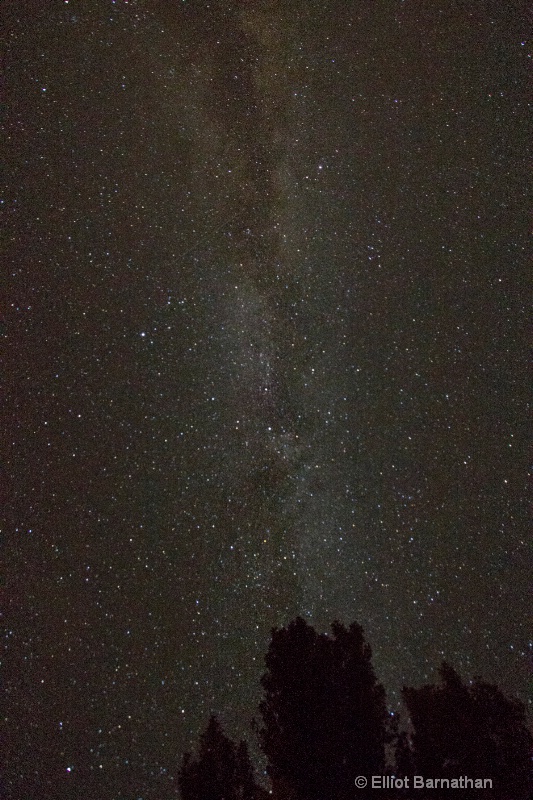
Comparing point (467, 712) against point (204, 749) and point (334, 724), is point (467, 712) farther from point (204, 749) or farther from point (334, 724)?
point (204, 749)

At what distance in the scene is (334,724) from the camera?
5562 mm

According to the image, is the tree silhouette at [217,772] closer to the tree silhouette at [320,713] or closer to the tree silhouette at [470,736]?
the tree silhouette at [320,713]

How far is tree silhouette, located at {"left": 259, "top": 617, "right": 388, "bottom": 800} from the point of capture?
5332 millimetres

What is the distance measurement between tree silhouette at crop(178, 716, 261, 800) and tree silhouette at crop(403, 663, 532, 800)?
5.54 feet

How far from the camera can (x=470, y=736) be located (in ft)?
18.7

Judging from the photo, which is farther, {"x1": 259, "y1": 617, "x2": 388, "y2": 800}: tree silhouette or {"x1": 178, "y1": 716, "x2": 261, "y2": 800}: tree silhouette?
{"x1": 178, "y1": 716, "x2": 261, "y2": 800}: tree silhouette

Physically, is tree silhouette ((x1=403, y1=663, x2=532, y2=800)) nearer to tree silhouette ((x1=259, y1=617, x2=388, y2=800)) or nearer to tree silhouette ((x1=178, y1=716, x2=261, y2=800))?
tree silhouette ((x1=259, y1=617, x2=388, y2=800))

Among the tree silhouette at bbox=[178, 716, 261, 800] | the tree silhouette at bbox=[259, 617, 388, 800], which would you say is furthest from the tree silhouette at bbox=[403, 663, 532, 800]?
the tree silhouette at bbox=[178, 716, 261, 800]

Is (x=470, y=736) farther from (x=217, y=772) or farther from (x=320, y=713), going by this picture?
(x=217, y=772)

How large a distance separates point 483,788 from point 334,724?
4.60 ft

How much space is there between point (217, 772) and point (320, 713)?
133 cm

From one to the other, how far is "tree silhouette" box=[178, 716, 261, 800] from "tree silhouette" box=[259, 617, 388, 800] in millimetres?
431

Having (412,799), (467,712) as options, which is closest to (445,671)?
(467,712)

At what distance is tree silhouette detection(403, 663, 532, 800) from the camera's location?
540 centimetres
